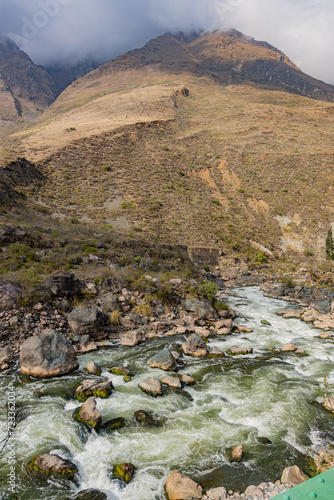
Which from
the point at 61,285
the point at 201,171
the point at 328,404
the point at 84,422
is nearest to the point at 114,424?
the point at 84,422

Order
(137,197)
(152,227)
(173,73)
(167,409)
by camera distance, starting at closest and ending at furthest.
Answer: (167,409) < (152,227) < (137,197) < (173,73)

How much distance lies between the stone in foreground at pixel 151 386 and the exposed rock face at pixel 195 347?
135 inches

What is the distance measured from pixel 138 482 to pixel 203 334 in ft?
32.0

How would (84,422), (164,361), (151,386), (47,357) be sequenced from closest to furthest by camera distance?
(84,422)
(151,386)
(47,357)
(164,361)

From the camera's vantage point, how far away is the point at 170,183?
53.6m

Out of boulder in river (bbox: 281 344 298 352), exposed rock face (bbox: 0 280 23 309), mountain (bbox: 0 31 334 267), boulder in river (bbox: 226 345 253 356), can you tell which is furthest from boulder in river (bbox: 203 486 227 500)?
mountain (bbox: 0 31 334 267)

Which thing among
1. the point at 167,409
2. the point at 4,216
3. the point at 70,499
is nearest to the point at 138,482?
the point at 70,499

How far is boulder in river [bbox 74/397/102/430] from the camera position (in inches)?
319

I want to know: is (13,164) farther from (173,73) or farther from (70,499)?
(173,73)

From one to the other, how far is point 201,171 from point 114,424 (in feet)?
189

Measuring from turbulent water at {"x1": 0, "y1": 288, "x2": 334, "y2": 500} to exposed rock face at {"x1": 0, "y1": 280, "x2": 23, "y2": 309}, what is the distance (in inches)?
181

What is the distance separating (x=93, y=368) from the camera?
36.5ft

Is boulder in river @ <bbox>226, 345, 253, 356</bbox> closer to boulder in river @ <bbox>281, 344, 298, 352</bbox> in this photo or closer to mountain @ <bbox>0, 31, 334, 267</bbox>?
boulder in river @ <bbox>281, 344, 298, 352</bbox>

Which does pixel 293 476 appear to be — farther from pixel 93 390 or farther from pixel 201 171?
pixel 201 171
